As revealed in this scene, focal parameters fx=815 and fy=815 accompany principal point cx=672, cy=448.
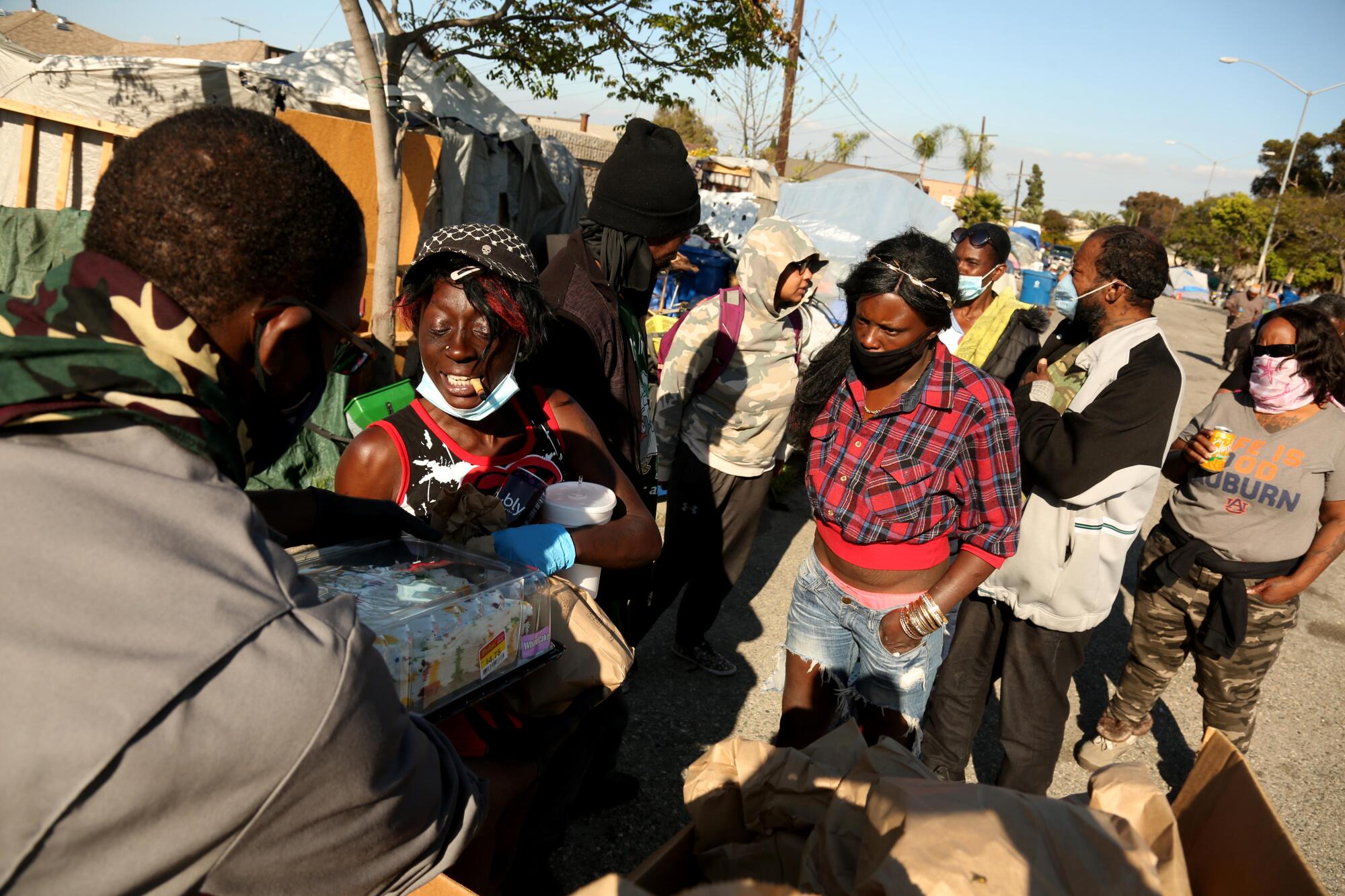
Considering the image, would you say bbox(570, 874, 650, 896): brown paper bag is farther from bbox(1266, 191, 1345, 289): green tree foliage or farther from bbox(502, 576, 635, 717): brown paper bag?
bbox(1266, 191, 1345, 289): green tree foliage

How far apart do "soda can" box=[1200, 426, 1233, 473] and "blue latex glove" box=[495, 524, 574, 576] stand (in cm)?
279

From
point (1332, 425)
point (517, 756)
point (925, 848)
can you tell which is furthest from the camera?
point (1332, 425)

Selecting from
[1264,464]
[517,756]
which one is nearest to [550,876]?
[517,756]

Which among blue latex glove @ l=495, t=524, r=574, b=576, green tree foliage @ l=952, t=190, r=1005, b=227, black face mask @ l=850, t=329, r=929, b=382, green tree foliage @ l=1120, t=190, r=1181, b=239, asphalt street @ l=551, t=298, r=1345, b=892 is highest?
green tree foliage @ l=1120, t=190, r=1181, b=239

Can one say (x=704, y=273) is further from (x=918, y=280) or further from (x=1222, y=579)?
(x=918, y=280)

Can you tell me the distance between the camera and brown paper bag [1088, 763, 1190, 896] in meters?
1.09

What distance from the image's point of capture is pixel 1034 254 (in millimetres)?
23328

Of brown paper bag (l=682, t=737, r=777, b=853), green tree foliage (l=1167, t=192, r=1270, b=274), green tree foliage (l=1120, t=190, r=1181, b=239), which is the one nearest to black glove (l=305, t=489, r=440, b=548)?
brown paper bag (l=682, t=737, r=777, b=853)

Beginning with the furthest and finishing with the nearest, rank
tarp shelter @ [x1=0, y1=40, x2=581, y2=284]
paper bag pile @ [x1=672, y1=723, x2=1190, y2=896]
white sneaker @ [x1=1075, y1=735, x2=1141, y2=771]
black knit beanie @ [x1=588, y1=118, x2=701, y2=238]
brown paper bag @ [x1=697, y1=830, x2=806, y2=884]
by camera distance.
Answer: tarp shelter @ [x1=0, y1=40, x2=581, y2=284] < white sneaker @ [x1=1075, y1=735, x2=1141, y2=771] < black knit beanie @ [x1=588, y1=118, x2=701, y2=238] < brown paper bag @ [x1=697, y1=830, x2=806, y2=884] < paper bag pile @ [x1=672, y1=723, x2=1190, y2=896]

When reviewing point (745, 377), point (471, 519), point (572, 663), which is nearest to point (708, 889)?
point (572, 663)

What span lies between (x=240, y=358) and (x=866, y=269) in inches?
76.6

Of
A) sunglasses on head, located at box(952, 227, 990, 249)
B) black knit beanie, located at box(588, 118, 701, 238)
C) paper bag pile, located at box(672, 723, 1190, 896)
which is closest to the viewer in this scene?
paper bag pile, located at box(672, 723, 1190, 896)

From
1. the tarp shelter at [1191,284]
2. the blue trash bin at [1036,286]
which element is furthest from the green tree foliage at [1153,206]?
the blue trash bin at [1036,286]

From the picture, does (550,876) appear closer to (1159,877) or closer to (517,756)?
(517,756)
